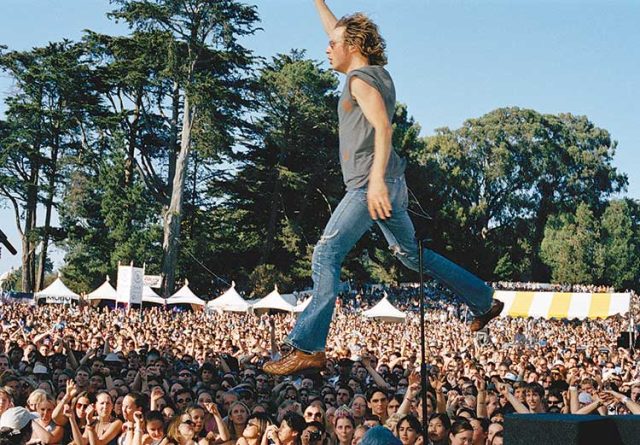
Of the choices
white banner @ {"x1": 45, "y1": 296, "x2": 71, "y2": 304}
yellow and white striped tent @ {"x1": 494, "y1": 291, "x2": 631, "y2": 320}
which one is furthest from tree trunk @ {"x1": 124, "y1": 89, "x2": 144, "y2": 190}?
yellow and white striped tent @ {"x1": 494, "y1": 291, "x2": 631, "y2": 320}

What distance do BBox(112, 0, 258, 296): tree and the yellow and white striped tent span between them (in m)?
18.9

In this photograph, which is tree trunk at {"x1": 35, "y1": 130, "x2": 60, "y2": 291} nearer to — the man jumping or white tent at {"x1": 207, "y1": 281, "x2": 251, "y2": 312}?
white tent at {"x1": 207, "y1": 281, "x2": 251, "y2": 312}

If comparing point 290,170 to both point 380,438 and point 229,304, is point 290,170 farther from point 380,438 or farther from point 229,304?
point 380,438

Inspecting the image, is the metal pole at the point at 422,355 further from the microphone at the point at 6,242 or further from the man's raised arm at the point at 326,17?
the microphone at the point at 6,242

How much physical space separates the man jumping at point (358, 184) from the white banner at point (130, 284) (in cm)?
2198

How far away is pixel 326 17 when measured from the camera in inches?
161

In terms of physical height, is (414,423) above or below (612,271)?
below

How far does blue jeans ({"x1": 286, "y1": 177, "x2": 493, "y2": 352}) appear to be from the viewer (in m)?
3.82

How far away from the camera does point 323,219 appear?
5156 cm

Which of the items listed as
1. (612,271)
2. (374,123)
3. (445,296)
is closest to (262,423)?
(374,123)

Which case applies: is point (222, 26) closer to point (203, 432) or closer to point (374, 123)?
point (203, 432)

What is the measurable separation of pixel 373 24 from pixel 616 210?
7072cm

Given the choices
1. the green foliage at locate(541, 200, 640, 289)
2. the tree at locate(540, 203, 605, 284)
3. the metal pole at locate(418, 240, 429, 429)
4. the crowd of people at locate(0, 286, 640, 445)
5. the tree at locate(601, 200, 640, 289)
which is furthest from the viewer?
the tree at locate(601, 200, 640, 289)

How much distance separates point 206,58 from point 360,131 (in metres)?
41.2
